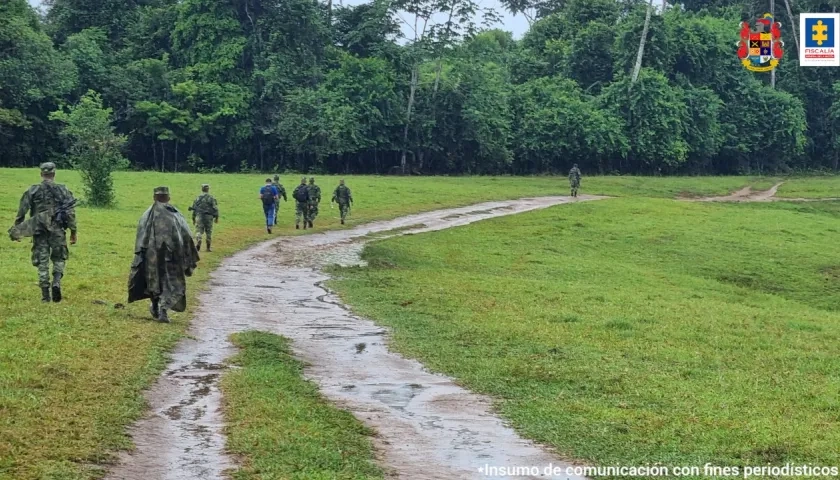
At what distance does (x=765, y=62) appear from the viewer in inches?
3524

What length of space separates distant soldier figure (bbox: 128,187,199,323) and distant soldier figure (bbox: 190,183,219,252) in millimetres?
12504

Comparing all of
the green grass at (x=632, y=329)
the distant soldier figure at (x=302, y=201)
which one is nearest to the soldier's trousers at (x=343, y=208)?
the distant soldier figure at (x=302, y=201)

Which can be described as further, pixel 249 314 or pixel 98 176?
pixel 98 176

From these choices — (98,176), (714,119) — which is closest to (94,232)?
(98,176)

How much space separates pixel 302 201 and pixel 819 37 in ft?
167

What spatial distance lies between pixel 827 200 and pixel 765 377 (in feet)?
181

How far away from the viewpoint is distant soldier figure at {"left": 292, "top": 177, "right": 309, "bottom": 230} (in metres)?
37.5

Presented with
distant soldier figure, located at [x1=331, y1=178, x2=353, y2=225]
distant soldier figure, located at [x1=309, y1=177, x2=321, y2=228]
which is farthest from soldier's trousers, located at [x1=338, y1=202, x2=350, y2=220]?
distant soldier figure, located at [x1=309, y1=177, x2=321, y2=228]

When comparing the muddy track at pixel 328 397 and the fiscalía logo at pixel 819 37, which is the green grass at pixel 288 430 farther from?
the fiscalía logo at pixel 819 37

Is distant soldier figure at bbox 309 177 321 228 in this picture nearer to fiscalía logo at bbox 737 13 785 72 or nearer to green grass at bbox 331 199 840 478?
green grass at bbox 331 199 840 478

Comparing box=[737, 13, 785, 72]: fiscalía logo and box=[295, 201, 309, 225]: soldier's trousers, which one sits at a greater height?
box=[737, 13, 785, 72]: fiscalía logo

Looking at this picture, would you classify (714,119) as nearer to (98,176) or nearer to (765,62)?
(765,62)

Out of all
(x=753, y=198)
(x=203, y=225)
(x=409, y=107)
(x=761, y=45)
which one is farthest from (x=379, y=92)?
(x=203, y=225)

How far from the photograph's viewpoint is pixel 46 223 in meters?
17.2
